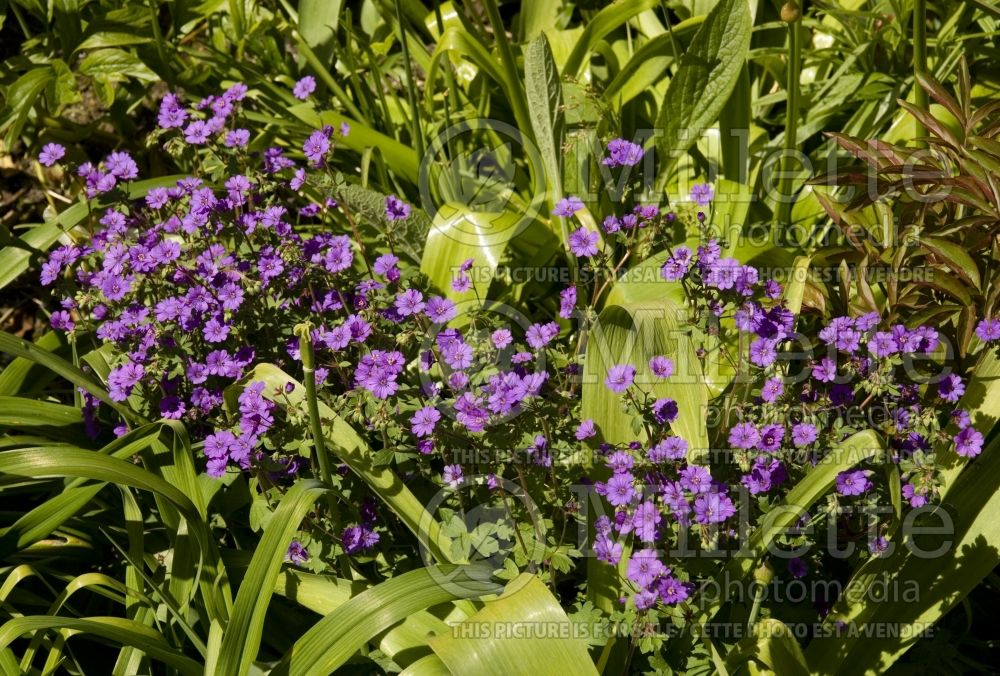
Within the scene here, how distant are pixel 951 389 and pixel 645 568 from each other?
0.76 m

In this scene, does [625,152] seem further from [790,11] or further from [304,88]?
[304,88]

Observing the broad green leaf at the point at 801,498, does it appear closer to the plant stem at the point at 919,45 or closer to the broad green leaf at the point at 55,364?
the plant stem at the point at 919,45

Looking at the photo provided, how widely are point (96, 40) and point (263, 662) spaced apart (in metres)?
1.97

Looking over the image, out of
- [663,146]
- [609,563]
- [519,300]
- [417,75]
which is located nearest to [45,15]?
[417,75]

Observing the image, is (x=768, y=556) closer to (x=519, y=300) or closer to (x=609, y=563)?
(x=609, y=563)

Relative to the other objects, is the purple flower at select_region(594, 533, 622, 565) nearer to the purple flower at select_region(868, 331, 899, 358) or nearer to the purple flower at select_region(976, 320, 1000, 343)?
the purple flower at select_region(868, 331, 899, 358)

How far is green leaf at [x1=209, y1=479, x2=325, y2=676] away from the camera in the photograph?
1.76 metres

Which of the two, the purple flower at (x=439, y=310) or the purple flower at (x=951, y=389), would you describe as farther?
the purple flower at (x=439, y=310)

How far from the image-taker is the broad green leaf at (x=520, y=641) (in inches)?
63.8

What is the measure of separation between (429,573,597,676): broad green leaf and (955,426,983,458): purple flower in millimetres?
799

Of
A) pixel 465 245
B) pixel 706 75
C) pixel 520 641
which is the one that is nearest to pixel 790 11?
pixel 706 75

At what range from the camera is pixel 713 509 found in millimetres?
1664

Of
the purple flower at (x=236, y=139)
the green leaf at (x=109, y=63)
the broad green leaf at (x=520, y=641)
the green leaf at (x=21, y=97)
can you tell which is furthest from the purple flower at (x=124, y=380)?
the green leaf at (x=109, y=63)

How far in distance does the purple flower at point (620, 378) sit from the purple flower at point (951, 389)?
0.64 metres
